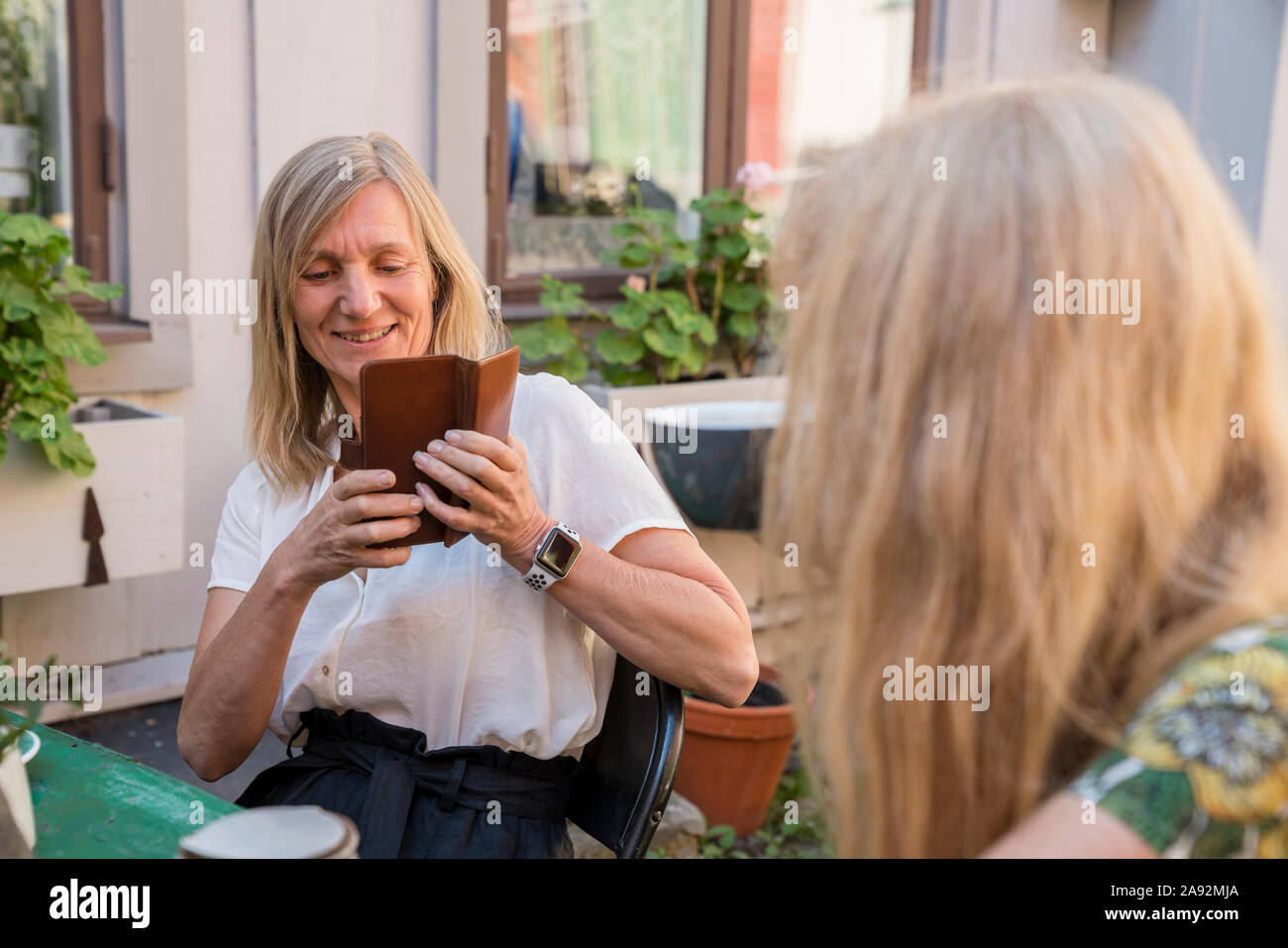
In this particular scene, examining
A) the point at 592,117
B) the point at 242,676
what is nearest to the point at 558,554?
the point at 242,676

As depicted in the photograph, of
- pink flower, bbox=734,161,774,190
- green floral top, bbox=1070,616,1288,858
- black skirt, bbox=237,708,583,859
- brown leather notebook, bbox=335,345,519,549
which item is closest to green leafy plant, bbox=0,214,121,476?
black skirt, bbox=237,708,583,859

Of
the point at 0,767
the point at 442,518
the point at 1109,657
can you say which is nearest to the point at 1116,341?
the point at 1109,657

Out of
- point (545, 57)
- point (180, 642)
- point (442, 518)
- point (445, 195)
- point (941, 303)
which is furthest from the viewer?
point (545, 57)

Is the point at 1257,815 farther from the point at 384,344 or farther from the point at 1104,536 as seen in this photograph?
the point at 384,344

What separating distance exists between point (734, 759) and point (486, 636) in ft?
5.94

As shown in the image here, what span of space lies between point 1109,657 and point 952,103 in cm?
45

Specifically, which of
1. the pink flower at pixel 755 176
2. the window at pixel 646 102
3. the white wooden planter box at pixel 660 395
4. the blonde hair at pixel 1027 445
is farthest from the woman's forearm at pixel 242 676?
the pink flower at pixel 755 176

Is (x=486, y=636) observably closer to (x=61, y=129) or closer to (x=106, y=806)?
(x=106, y=806)

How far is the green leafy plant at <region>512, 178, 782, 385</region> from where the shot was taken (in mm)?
4031

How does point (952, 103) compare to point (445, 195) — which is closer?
point (952, 103)

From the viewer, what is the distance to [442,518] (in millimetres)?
1467

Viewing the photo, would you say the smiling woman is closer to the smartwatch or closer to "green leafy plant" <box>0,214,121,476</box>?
the smartwatch

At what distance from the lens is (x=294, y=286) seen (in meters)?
1.90

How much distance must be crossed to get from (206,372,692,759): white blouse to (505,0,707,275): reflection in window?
8.69 feet
